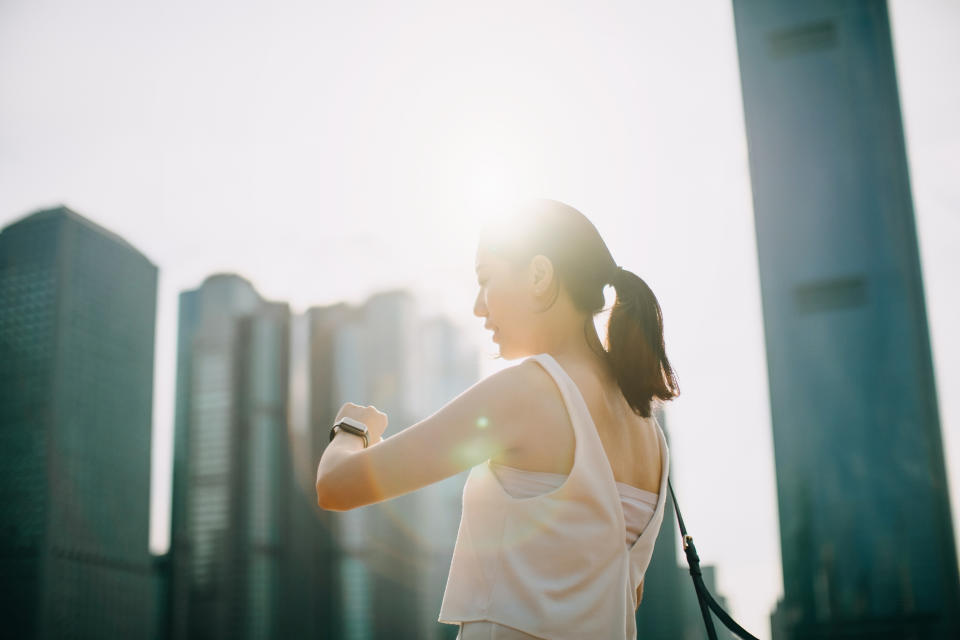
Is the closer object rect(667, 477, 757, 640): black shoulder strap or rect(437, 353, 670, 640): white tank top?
rect(437, 353, 670, 640): white tank top

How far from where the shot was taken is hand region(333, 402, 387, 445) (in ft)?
6.23

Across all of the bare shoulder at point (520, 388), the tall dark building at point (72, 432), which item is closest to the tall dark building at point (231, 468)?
the tall dark building at point (72, 432)

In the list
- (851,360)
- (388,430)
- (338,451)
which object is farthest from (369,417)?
(388,430)

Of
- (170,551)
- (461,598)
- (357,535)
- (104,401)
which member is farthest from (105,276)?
(461,598)

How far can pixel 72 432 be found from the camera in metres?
91.6

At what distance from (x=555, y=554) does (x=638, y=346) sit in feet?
1.73

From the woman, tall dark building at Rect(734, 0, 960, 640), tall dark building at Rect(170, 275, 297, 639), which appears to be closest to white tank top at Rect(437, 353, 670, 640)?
the woman

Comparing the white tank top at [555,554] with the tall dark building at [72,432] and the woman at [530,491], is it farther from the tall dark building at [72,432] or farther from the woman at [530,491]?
the tall dark building at [72,432]

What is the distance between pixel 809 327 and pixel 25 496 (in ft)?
262

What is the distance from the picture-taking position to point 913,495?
56.0 metres

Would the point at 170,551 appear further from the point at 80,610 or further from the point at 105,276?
the point at 105,276

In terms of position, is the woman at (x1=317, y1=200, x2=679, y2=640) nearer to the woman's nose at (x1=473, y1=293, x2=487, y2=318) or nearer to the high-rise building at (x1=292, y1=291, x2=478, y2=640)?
the woman's nose at (x1=473, y1=293, x2=487, y2=318)

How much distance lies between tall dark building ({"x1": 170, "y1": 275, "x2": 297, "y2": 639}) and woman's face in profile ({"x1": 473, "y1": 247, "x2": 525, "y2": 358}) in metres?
99.4

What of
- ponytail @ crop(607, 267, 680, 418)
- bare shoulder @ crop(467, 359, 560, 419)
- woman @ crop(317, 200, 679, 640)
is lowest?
woman @ crop(317, 200, 679, 640)
